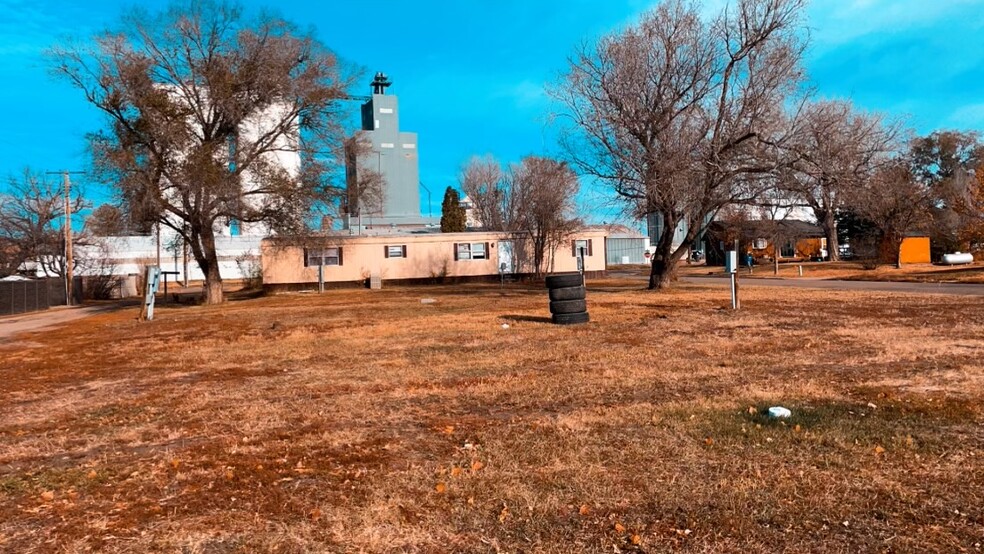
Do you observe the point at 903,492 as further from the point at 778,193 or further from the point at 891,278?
the point at 891,278

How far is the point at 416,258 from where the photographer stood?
123ft

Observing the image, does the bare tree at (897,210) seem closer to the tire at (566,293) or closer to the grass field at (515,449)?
the tire at (566,293)

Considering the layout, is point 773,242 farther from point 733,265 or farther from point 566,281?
point 566,281

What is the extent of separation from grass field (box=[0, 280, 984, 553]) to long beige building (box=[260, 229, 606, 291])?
984 inches

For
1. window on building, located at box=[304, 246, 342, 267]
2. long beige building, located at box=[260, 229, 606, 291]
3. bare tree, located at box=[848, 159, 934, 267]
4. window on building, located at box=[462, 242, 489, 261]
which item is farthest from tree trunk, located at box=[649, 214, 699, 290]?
bare tree, located at box=[848, 159, 934, 267]

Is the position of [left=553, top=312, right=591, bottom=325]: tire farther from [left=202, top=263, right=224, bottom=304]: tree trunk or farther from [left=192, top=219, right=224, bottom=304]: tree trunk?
[left=202, top=263, right=224, bottom=304]: tree trunk

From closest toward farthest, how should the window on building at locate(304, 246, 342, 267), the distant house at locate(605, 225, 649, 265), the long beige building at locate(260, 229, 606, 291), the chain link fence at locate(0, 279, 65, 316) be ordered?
the chain link fence at locate(0, 279, 65, 316) → the long beige building at locate(260, 229, 606, 291) → the window on building at locate(304, 246, 342, 267) → the distant house at locate(605, 225, 649, 265)

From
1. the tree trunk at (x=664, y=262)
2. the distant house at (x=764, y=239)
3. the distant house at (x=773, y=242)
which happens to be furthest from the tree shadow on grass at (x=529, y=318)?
the distant house at (x=764, y=239)

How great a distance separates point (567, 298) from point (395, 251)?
80.5 ft

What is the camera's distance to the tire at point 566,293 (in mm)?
13711

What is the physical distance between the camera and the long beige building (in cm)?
3547

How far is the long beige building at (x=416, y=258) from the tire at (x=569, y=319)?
68.1 ft

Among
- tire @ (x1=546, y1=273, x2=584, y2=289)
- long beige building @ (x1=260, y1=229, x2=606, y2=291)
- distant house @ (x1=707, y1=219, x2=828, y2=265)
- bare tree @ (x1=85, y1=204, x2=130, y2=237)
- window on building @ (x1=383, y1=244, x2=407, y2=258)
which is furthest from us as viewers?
distant house @ (x1=707, y1=219, x2=828, y2=265)

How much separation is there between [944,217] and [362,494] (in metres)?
56.0
